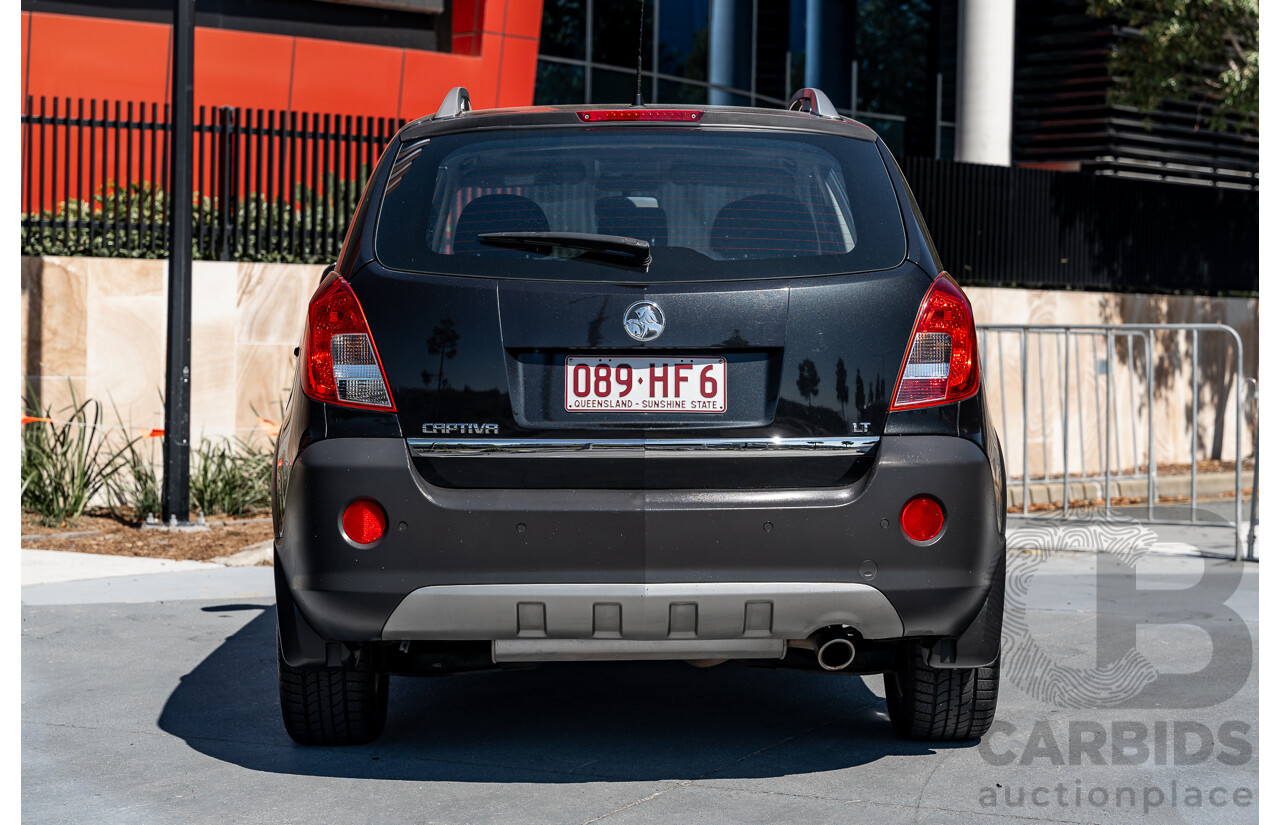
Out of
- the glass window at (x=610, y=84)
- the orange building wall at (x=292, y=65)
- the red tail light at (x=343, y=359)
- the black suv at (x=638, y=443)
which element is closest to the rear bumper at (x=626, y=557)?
the black suv at (x=638, y=443)

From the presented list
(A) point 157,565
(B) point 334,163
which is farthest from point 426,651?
(B) point 334,163

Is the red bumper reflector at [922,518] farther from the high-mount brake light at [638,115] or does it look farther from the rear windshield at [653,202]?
the high-mount brake light at [638,115]

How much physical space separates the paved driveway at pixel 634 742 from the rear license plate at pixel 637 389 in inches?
43.4

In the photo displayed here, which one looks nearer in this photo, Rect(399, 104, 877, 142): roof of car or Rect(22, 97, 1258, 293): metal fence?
Rect(399, 104, 877, 142): roof of car

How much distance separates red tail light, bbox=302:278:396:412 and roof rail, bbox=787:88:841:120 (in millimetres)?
1579

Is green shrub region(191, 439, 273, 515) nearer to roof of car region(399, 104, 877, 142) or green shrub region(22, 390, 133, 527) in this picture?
green shrub region(22, 390, 133, 527)

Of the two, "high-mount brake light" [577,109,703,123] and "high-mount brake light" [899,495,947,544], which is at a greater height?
"high-mount brake light" [577,109,703,123]

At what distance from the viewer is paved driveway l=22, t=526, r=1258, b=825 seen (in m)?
4.20

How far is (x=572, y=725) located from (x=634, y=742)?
12.4 inches

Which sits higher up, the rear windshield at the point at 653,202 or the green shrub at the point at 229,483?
the rear windshield at the point at 653,202

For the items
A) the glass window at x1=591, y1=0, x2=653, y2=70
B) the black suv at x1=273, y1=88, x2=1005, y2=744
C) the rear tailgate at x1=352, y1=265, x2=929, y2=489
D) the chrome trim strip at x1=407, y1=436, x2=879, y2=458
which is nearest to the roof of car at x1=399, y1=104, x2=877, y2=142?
the black suv at x1=273, y1=88, x2=1005, y2=744

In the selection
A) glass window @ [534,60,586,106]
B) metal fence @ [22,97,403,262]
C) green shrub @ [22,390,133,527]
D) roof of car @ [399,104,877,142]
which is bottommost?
green shrub @ [22,390,133,527]

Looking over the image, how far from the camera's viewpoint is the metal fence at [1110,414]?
11680mm

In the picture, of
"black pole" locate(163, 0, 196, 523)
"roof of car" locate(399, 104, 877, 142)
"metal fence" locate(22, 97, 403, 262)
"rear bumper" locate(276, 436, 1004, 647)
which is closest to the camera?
"rear bumper" locate(276, 436, 1004, 647)
